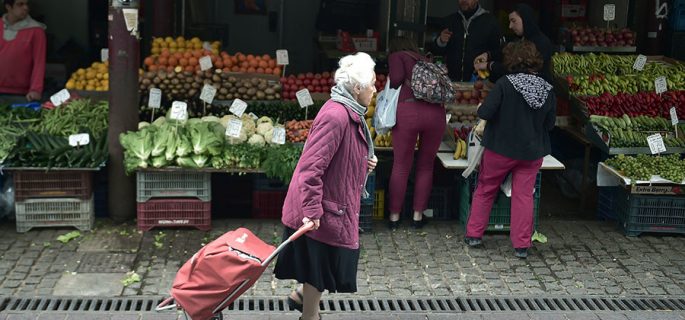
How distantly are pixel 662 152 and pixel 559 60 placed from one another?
2.37m

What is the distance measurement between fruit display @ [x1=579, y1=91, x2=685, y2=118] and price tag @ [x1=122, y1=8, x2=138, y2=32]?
180 inches

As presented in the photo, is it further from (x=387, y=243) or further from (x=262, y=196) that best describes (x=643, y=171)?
(x=262, y=196)

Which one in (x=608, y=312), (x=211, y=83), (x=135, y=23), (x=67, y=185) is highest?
(x=135, y=23)

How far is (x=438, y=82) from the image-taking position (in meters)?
8.17

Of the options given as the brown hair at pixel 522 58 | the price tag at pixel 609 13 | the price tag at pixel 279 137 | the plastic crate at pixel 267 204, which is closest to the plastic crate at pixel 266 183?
the plastic crate at pixel 267 204

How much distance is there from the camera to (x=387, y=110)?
8.38 m

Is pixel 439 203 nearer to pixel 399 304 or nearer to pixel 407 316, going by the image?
pixel 399 304

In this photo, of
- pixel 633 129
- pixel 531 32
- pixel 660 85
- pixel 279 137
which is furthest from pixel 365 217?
pixel 660 85

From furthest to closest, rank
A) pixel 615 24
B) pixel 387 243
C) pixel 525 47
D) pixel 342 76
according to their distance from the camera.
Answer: pixel 615 24 < pixel 387 243 < pixel 525 47 < pixel 342 76

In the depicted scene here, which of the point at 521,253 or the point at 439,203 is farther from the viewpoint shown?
the point at 439,203

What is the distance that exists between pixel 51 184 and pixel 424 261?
325cm

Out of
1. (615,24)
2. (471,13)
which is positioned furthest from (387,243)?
(615,24)

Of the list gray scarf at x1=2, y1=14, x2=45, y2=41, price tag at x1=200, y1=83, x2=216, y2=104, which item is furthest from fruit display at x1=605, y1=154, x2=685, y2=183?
gray scarf at x1=2, y1=14, x2=45, y2=41

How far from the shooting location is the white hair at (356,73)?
5633mm
